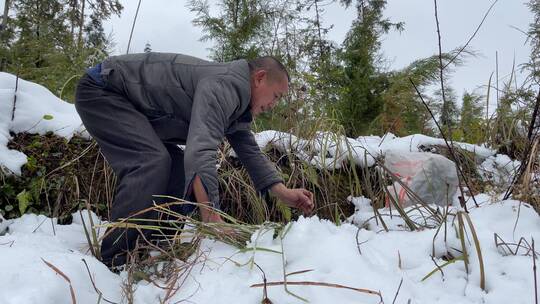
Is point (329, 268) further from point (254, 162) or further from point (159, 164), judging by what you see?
point (254, 162)

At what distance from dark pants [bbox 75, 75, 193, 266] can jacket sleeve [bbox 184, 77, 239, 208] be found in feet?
0.51

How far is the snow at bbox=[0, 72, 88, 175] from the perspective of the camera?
283cm

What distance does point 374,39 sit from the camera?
7.42 meters

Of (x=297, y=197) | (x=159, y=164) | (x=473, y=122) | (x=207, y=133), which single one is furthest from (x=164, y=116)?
(x=473, y=122)

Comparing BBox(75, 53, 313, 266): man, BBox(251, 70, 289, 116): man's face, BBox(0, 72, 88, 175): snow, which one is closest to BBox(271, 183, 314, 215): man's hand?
BBox(75, 53, 313, 266): man

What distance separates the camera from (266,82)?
2271 mm

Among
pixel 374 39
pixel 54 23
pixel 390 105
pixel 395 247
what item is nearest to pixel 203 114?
pixel 395 247

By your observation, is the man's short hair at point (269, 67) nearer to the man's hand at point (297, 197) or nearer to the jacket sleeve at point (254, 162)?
the jacket sleeve at point (254, 162)

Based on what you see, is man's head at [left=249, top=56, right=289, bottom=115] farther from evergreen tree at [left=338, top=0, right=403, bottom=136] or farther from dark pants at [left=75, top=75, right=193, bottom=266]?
evergreen tree at [left=338, top=0, right=403, bottom=136]

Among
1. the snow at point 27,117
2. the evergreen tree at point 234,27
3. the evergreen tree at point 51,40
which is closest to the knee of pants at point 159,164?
the snow at point 27,117

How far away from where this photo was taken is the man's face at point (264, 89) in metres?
2.25

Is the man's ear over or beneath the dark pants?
over

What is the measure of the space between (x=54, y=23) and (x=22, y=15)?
0.69 metres

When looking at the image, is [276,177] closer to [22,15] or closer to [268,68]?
[268,68]
